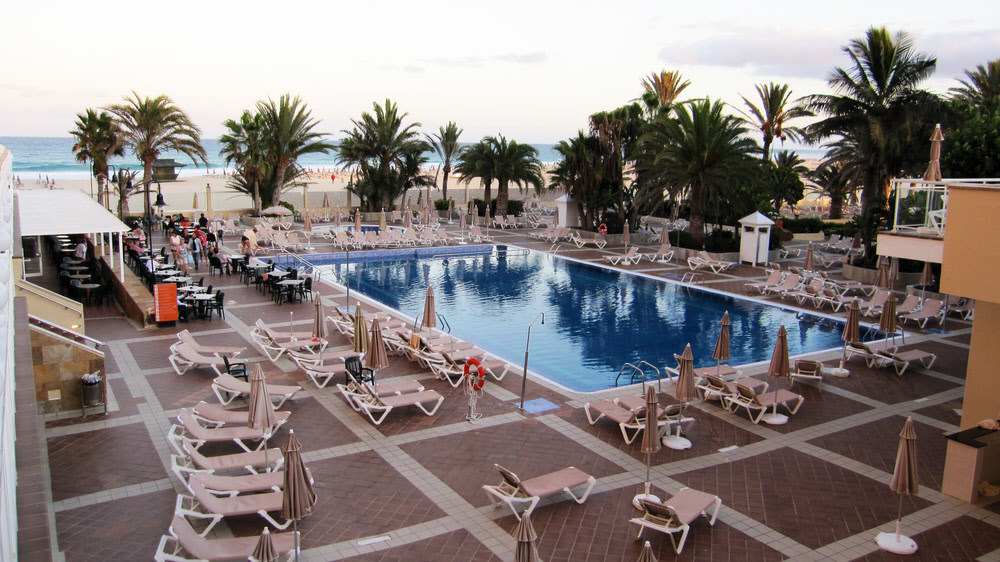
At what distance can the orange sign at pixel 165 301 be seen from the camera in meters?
15.0

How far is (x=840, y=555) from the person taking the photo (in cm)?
709

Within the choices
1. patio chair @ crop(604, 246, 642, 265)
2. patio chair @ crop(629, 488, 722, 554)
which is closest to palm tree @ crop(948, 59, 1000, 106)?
patio chair @ crop(604, 246, 642, 265)

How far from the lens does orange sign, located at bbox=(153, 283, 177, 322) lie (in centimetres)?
1504

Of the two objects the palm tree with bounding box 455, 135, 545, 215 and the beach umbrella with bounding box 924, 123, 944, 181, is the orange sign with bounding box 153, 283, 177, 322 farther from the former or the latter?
the palm tree with bounding box 455, 135, 545, 215

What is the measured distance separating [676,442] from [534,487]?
9.07ft

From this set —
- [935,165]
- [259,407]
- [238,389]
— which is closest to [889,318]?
[935,165]

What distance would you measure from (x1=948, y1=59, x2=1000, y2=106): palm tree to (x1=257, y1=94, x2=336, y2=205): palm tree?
27.8 m

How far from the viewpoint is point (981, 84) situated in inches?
1145

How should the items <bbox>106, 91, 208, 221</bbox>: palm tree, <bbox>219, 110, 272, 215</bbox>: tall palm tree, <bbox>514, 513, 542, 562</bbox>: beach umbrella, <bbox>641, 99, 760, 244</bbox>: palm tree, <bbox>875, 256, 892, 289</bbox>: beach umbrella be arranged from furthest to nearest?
1. <bbox>219, 110, 272, 215</bbox>: tall palm tree
2. <bbox>106, 91, 208, 221</bbox>: palm tree
3. <bbox>641, 99, 760, 244</bbox>: palm tree
4. <bbox>875, 256, 892, 289</bbox>: beach umbrella
5. <bbox>514, 513, 542, 562</bbox>: beach umbrella

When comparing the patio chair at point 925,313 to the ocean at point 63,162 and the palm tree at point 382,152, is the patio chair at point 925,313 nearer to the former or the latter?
the palm tree at point 382,152

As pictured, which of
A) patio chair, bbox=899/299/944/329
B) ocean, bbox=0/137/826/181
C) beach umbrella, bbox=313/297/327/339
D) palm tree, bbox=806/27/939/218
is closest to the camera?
beach umbrella, bbox=313/297/327/339

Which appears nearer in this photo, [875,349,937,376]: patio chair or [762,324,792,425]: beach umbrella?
[762,324,792,425]: beach umbrella

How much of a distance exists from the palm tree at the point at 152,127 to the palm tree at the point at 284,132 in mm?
4230

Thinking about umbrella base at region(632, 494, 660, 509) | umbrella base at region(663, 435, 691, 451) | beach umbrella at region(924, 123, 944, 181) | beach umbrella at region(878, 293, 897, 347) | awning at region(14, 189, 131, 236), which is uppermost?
beach umbrella at region(924, 123, 944, 181)
